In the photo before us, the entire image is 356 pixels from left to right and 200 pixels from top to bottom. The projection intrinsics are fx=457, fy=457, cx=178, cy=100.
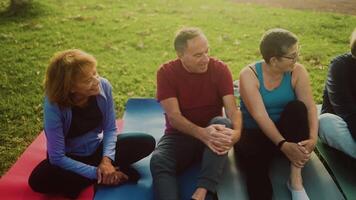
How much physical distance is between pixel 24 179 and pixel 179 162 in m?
1.48

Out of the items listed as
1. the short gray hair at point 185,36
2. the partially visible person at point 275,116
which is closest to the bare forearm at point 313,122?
the partially visible person at point 275,116

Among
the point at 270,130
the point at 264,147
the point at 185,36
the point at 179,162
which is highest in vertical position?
the point at 185,36

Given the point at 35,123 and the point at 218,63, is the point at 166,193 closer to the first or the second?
the point at 218,63

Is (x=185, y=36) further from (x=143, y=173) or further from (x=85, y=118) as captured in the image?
(x=143, y=173)

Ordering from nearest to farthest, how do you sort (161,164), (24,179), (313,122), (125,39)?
(161,164)
(313,122)
(24,179)
(125,39)

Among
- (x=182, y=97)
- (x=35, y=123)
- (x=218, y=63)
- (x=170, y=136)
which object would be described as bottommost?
(x=35, y=123)

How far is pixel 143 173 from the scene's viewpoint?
13.7 ft

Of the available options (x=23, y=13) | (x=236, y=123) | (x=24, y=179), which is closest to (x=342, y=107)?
(x=236, y=123)

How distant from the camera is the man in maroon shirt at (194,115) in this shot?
3.68m

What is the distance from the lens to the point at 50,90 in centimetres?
359

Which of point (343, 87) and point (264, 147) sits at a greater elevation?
point (343, 87)

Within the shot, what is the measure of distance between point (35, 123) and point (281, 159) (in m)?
2.98

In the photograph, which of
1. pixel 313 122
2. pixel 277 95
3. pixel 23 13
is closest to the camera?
pixel 313 122

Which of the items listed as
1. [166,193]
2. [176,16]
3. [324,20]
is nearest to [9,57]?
[176,16]
